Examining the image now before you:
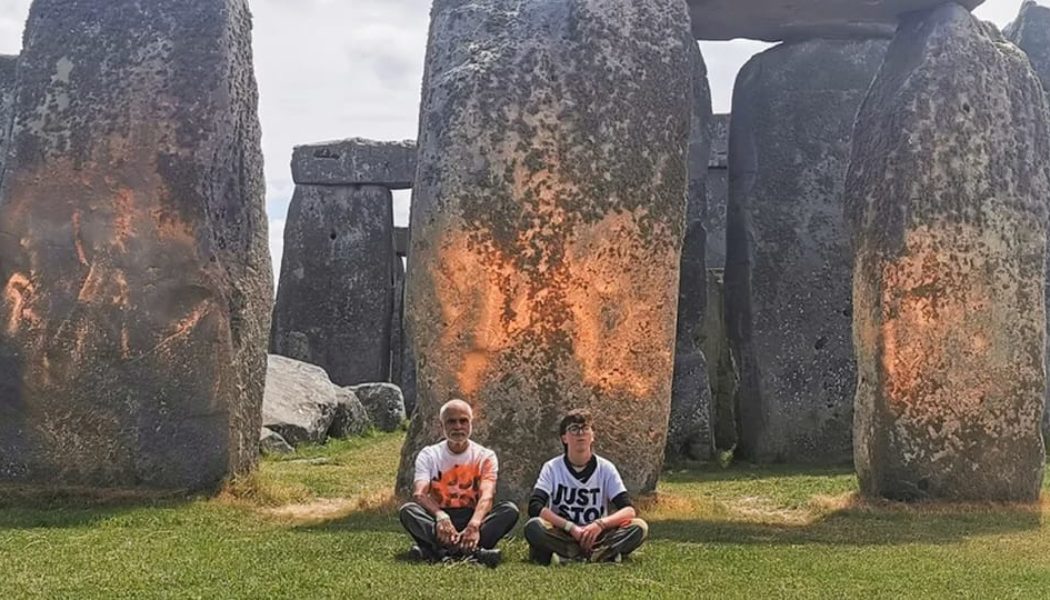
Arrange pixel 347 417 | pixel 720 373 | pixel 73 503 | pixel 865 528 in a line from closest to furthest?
pixel 865 528, pixel 73 503, pixel 720 373, pixel 347 417

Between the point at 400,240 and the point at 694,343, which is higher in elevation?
the point at 400,240

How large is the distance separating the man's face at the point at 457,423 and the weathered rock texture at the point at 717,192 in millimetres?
11136

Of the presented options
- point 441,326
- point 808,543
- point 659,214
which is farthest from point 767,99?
point 808,543

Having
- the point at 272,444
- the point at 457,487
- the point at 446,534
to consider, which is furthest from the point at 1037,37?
the point at 446,534

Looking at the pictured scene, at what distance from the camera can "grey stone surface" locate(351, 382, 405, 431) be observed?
14.4m

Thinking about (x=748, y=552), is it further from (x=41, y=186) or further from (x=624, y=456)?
(x=41, y=186)

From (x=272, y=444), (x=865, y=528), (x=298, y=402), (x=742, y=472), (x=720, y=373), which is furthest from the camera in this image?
(x=720, y=373)

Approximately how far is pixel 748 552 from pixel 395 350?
13.0m

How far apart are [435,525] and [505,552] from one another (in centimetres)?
45

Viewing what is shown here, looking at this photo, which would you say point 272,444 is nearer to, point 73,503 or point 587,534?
point 73,503

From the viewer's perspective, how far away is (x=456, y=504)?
18.4 feet

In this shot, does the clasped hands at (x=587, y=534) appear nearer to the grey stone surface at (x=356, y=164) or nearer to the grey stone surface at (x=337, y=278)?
the grey stone surface at (x=337, y=278)

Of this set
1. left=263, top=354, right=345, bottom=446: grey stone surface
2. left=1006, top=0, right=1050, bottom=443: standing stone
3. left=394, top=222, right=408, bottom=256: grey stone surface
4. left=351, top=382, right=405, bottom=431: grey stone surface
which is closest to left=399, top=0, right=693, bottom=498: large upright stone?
left=263, top=354, right=345, bottom=446: grey stone surface

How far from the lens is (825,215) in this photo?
12188 mm
